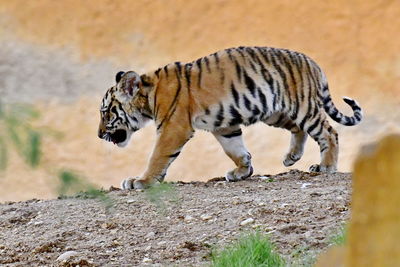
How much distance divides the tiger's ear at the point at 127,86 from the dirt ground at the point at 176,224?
0.80m

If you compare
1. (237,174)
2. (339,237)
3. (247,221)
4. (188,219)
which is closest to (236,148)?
(237,174)

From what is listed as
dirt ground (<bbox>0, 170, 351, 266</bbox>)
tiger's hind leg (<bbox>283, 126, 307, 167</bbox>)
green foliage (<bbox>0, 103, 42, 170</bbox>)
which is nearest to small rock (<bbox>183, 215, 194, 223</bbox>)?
dirt ground (<bbox>0, 170, 351, 266</bbox>)

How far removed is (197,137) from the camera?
1081cm

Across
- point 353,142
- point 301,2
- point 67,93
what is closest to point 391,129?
point 353,142

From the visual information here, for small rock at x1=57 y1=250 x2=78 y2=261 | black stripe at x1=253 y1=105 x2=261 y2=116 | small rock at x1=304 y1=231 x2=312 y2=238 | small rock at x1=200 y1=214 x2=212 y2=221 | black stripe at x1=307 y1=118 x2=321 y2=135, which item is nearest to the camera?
small rock at x1=304 y1=231 x2=312 y2=238

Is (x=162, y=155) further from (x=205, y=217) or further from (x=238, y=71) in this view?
(x=205, y=217)

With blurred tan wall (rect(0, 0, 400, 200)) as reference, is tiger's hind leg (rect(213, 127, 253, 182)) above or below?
below

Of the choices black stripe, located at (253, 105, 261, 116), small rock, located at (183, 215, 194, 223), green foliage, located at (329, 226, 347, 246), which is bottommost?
green foliage, located at (329, 226, 347, 246)

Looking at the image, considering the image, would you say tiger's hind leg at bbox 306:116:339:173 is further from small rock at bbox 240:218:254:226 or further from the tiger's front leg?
small rock at bbox 240:218:254:226

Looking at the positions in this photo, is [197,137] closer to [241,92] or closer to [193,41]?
[193,41]

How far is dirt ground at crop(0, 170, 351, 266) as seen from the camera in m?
4.36

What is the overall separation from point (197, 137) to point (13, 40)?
7.85ft

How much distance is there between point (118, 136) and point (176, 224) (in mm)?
1806

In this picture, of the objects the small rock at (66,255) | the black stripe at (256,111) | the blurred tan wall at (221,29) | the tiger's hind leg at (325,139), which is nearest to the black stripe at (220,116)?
the black stripe at (256,111)
